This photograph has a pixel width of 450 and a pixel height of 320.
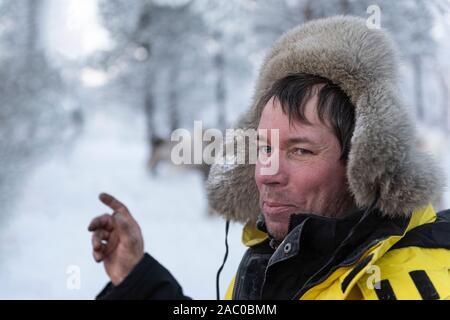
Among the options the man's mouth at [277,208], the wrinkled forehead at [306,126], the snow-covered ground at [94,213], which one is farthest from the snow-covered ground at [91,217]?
the wrinkled forehead at [306,126]

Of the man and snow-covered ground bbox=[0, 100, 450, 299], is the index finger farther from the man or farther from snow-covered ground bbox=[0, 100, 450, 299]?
snow-covered ground bbox=[0, 100, 450, 299]

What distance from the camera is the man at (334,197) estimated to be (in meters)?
1.02

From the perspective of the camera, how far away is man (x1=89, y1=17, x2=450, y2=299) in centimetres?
102

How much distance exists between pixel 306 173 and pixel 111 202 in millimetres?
479

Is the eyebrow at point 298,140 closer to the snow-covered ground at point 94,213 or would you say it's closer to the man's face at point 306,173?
the man's face at point 306,173

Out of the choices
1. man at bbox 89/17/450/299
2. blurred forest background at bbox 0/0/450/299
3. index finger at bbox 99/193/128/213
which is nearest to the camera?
man at bbox 89/17/450/299

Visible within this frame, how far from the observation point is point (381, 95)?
3.58ft

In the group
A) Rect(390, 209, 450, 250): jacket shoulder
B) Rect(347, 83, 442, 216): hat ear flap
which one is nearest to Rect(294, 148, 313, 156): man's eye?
Rect(347, 83, 442, 216): hat ear flap

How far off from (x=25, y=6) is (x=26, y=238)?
1.93m

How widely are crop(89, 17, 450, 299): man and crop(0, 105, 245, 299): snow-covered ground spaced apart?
2523 millimetres

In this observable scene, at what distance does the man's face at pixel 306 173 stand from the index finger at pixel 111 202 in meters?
0.36

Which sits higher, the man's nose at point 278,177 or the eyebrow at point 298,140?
the eyebrow at point 298,140

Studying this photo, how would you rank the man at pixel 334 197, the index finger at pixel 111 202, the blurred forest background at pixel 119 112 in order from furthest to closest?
the blurred forest background at pixel 119 112, the index finger at pixel 111 202, the man at pixel 334 197

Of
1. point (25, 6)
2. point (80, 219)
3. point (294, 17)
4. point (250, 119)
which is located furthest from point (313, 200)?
point (25, 6)
